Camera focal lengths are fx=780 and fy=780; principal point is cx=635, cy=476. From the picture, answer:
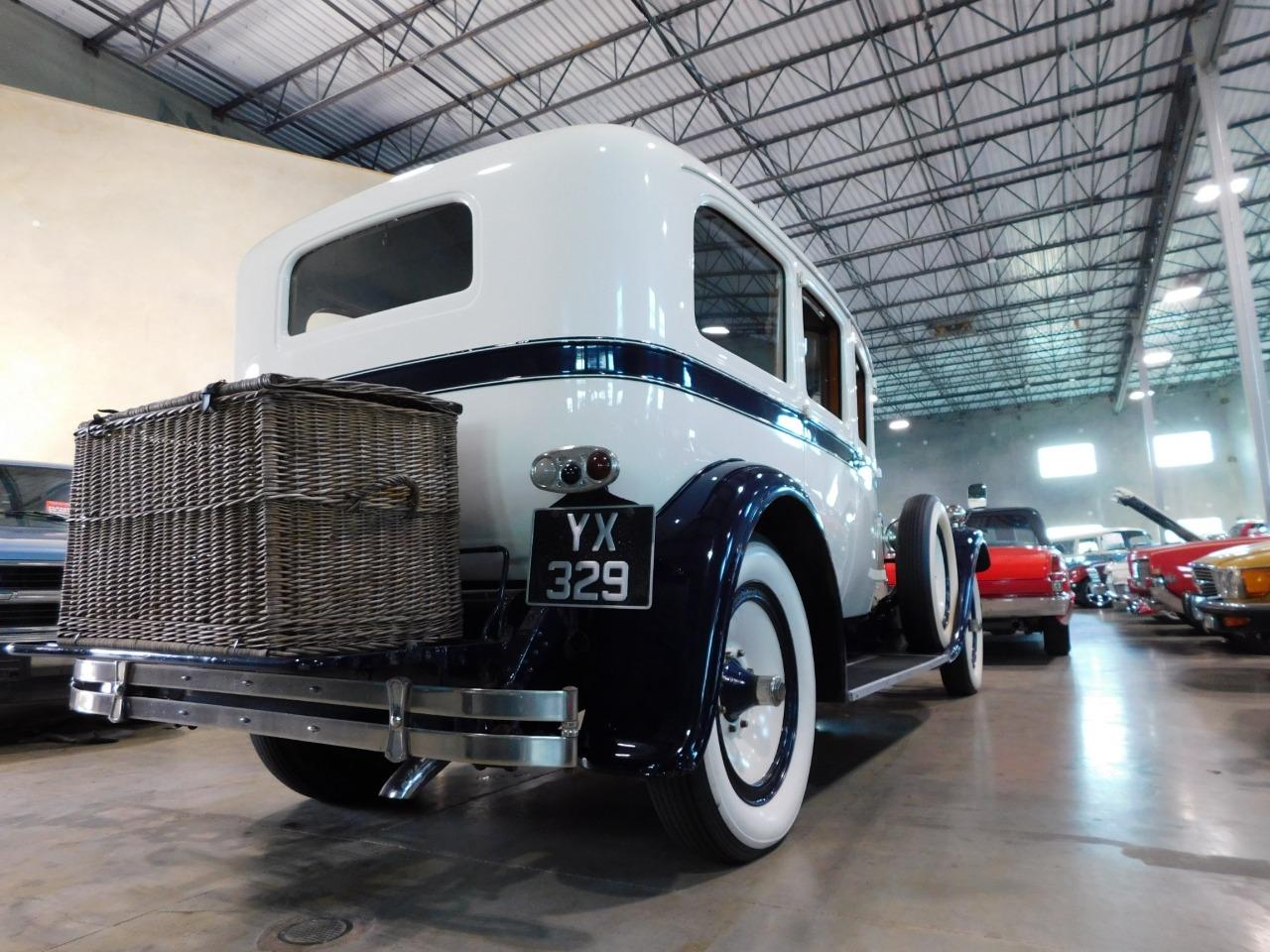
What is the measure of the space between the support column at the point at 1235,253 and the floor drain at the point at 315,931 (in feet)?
38.9

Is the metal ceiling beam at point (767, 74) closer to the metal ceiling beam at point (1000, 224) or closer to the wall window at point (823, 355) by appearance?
the metal ceiling beam at point (1000, 224)

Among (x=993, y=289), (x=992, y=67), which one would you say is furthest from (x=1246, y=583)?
(x=993, y=289)

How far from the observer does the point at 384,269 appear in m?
2.80

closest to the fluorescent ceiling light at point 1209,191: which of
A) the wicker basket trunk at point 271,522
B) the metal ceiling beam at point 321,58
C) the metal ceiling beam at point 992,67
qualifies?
the metal ceiling beam at point 992,67

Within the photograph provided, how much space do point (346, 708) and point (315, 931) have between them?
53cm

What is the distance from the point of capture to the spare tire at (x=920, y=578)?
400cm

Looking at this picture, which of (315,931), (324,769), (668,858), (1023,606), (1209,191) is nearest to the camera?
(315,931)

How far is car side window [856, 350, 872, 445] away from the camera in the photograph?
4398 mm

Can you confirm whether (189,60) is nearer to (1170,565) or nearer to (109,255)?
(109,255)

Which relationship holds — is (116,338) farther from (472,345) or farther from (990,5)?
(990,5)

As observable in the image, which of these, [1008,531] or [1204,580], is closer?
[1204,580]

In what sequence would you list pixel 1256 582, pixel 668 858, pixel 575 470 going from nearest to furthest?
pixel 575 470 → pixel 668 858 → pixel 1256 582

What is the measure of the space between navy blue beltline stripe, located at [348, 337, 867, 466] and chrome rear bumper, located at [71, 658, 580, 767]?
0.89 metres

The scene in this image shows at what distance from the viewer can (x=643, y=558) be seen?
1.90m
